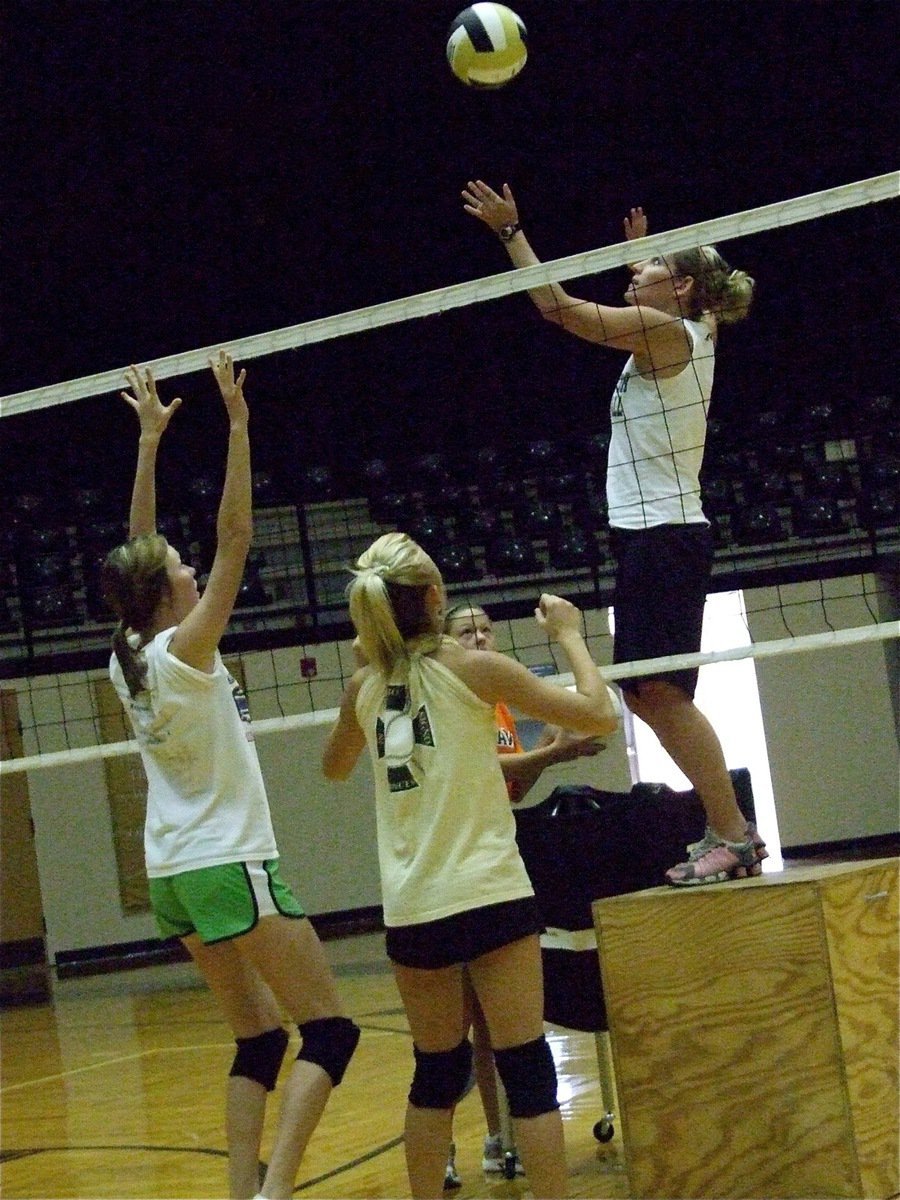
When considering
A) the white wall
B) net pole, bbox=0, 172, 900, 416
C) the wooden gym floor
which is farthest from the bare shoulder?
the white wall

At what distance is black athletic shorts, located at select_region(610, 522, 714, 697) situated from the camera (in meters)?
4.08

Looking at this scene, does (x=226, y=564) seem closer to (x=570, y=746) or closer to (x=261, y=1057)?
(x=261, y=1057)

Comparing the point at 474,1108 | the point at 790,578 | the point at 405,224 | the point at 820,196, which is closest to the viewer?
the point at 820,196

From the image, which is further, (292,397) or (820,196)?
(292,397)

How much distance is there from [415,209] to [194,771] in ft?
35.1

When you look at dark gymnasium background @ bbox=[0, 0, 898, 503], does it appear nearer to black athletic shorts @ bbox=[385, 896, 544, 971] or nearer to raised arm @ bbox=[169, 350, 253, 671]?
raised arm @ bbox=[169, 350, 253, 671]

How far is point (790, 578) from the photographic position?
1262 cm

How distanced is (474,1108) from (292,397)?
9439 mm

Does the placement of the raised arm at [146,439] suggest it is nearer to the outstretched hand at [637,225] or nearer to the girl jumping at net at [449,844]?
the girl jumping at net at [449,844]

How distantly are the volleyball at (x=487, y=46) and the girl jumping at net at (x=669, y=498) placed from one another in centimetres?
187

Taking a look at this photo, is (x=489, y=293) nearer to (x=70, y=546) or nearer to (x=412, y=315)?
(x=412, y=315)

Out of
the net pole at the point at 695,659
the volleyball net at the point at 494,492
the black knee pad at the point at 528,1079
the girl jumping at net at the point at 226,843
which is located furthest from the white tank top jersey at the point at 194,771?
the volleyball net at the point at 494,492

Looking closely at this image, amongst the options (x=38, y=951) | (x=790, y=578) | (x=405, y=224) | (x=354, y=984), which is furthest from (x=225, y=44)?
(x=38, y=951)

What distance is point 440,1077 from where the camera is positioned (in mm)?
3312
